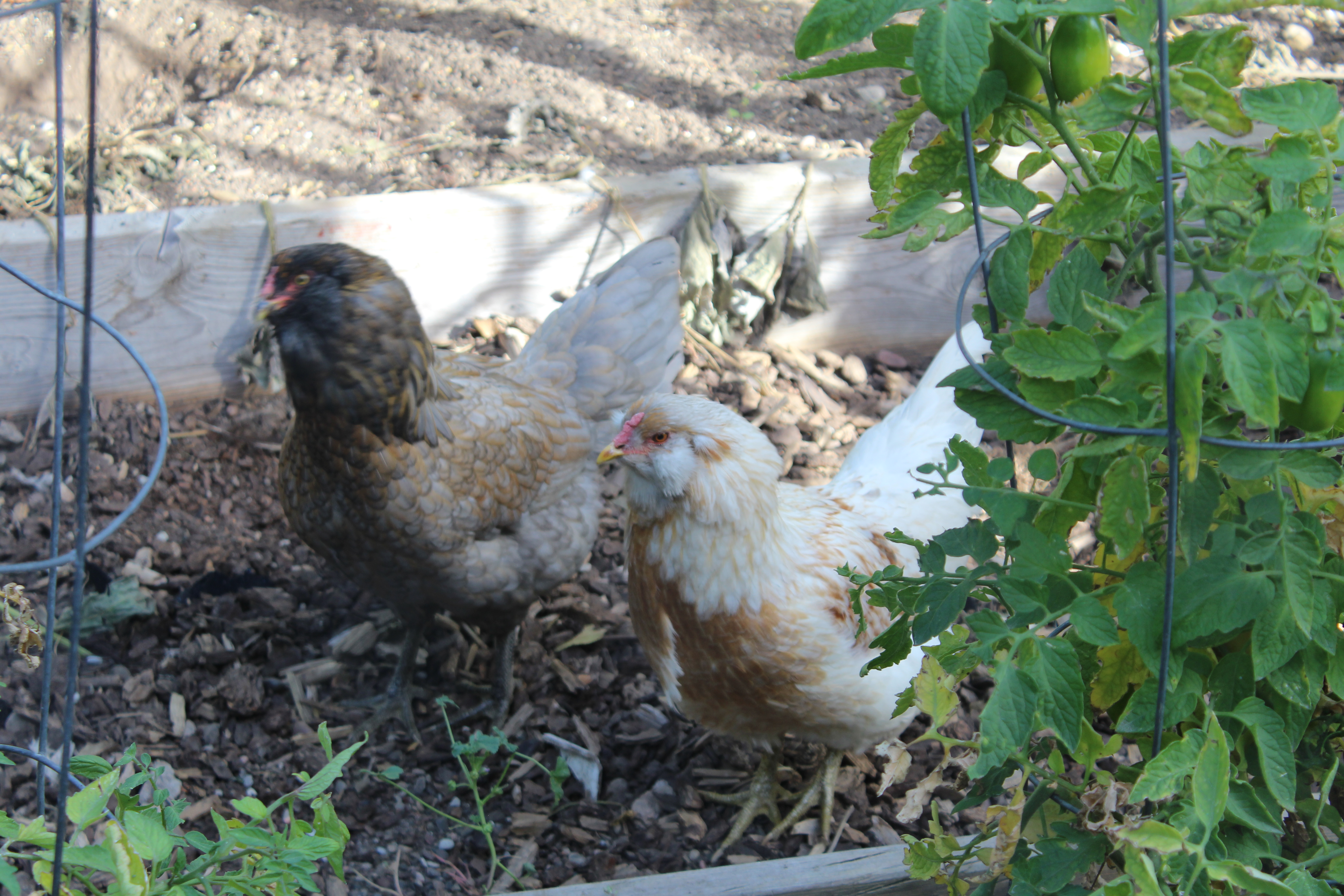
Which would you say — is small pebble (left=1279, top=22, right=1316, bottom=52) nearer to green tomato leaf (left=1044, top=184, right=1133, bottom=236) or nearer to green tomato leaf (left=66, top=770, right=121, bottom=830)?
green tomato leaf (left=1044, top=184, right=1133, bottom=236)

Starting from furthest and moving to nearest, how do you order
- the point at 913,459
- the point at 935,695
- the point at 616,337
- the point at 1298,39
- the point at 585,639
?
the point at 1298,39 < the point at 616,337 < the point at 585,639 < the point at 913,459 < the point at 935,695

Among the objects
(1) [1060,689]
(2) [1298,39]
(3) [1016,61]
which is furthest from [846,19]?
(2) [1298,39]

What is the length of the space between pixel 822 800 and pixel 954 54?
1.99 meters

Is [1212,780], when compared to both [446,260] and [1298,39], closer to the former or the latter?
[446,260]

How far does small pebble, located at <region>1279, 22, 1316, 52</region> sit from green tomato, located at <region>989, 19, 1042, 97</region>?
15.8ft

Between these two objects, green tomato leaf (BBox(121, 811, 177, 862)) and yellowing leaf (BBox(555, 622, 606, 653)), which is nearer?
green tomato leaf (BBox(121, 811, 177, 862))

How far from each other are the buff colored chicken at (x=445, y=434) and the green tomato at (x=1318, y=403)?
5.99 feet

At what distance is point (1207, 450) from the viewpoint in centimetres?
108

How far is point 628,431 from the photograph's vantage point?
2.08m

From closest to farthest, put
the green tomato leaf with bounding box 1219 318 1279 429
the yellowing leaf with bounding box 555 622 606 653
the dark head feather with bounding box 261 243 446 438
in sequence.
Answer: the green tomato leaf with bounding box 1219 318 1279 429
the dark head feather with bounding box 261 243 446 438
the yellowing leaf with bounding box 555 622 606 653

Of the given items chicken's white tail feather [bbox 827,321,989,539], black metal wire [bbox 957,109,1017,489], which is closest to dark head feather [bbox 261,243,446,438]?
chicken's white tail feather [bbox 827,321,989,539]

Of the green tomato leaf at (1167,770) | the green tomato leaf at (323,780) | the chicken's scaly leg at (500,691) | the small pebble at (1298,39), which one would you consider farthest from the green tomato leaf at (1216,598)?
the small pebble at (1298,39)

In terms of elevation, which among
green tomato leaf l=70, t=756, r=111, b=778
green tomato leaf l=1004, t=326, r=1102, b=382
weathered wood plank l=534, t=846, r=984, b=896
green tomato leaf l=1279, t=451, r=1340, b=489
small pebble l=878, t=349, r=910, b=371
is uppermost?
green tomato leaf l=1004, t=326, r=1102, b=382

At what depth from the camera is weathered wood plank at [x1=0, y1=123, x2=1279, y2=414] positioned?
312cm
